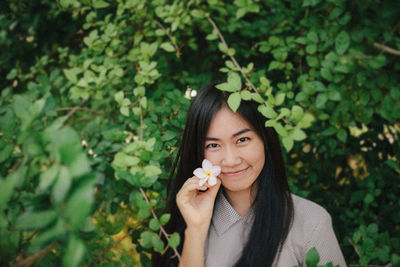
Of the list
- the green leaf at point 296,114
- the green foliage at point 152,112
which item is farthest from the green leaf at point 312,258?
the green leaf at point 296,114

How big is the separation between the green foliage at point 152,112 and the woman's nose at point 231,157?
249 mm

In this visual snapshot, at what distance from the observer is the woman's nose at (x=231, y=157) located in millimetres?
1199

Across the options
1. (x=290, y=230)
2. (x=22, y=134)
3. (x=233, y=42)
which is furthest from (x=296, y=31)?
(x=22, y=134)

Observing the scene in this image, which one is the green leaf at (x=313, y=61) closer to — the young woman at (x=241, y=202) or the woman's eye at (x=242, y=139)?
the young woman at (x=241, y=202)

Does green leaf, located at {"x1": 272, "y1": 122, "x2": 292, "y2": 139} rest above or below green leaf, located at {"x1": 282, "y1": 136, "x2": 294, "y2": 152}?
above

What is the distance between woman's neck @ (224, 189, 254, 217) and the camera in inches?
57.6

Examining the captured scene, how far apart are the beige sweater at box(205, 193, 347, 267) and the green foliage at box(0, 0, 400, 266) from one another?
0.13 m

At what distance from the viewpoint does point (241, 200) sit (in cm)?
147

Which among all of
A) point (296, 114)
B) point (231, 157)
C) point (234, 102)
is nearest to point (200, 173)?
point (231, 157)

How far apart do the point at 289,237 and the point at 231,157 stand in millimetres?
507

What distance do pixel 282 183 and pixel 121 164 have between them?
91cm

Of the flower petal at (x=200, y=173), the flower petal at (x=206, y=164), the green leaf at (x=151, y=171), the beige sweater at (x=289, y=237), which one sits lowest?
the beige sweater at (x=289, y=237)

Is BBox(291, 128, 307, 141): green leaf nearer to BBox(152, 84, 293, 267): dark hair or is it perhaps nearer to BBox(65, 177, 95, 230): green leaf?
BBox(152, 84, 293, 267): dark hair

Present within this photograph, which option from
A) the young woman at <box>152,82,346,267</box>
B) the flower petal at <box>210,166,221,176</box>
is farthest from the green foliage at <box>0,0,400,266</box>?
the flower petal at <box>210,166,221,176</box>
